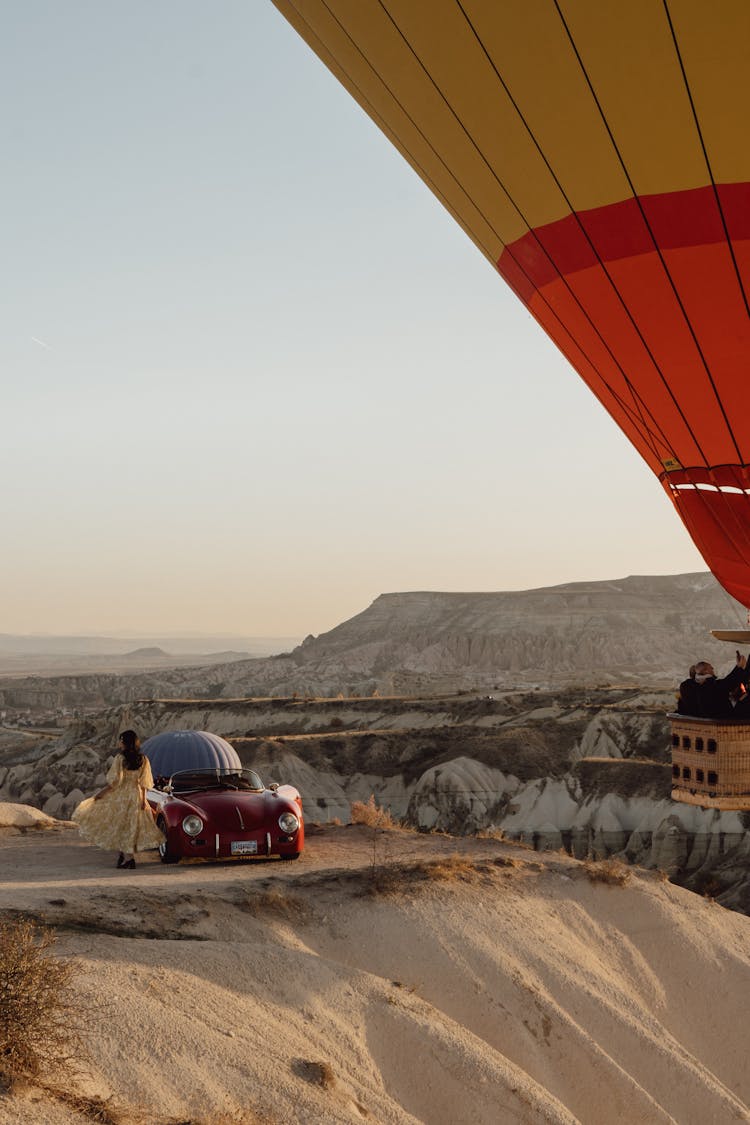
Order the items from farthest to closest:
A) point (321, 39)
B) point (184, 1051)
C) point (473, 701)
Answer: point (473, 701)
point (321, 39)
point (184, 1051)

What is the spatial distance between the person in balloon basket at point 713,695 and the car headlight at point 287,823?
26.0ft

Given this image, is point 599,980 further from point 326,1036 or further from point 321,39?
point 321,39

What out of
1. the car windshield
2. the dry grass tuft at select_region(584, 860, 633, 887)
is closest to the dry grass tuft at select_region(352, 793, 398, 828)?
the car windshield

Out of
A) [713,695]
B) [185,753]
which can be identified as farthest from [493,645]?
[713,695]

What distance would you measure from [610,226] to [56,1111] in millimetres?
7903

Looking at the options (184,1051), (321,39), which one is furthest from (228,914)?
(321,39)

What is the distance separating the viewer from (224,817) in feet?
50.7

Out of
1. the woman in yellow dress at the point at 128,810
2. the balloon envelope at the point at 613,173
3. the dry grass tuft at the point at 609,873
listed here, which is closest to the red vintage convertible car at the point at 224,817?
the woman in yellow dress at the point at 128,810

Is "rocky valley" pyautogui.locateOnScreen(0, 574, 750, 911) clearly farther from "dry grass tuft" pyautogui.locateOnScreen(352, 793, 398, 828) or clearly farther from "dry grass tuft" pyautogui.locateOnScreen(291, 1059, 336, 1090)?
"dry grass tuft" pyautogui.locateOnScreen(291, 1059, 336, 1090)

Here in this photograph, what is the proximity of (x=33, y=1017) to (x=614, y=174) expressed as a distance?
7804mm

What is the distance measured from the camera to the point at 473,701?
60.6 m

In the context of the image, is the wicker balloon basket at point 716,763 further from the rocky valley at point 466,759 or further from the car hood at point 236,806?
the rocky valley at point 466,759

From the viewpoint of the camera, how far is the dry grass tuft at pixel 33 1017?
7.56 metres

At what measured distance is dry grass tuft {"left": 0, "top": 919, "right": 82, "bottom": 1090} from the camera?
7.56 meters
